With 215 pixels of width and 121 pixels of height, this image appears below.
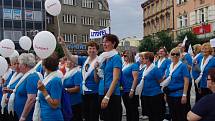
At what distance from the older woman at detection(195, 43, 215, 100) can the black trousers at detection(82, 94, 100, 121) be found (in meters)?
2.65

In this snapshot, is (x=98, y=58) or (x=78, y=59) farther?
(x=78, y=59)

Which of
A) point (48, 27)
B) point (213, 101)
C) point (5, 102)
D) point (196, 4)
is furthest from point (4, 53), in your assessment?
point (48, 27)

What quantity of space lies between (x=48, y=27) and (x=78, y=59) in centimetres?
5879

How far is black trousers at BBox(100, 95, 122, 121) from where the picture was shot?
6789 millimetres

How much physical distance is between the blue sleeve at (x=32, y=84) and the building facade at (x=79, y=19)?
59.5 metres

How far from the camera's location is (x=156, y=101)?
904cm

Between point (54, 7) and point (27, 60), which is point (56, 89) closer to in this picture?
point (27, 60)

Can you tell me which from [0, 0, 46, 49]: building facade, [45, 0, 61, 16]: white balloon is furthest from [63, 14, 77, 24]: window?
[45, 0, 61, 16]: white balloon

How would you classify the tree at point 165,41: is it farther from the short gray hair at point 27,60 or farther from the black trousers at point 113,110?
the short gray hair at point 27,60

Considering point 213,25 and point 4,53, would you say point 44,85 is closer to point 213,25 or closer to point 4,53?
point 4,53

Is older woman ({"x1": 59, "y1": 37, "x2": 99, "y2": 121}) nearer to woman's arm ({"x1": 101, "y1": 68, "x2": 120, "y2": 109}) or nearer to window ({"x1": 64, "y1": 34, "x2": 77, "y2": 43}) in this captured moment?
woman's arm ({"x1": 101, "y1": 68, "x2": 120, "y2": 109})

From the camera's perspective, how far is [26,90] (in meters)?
6.41

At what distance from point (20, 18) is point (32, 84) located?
2210 inches

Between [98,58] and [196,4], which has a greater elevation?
[196,4]
